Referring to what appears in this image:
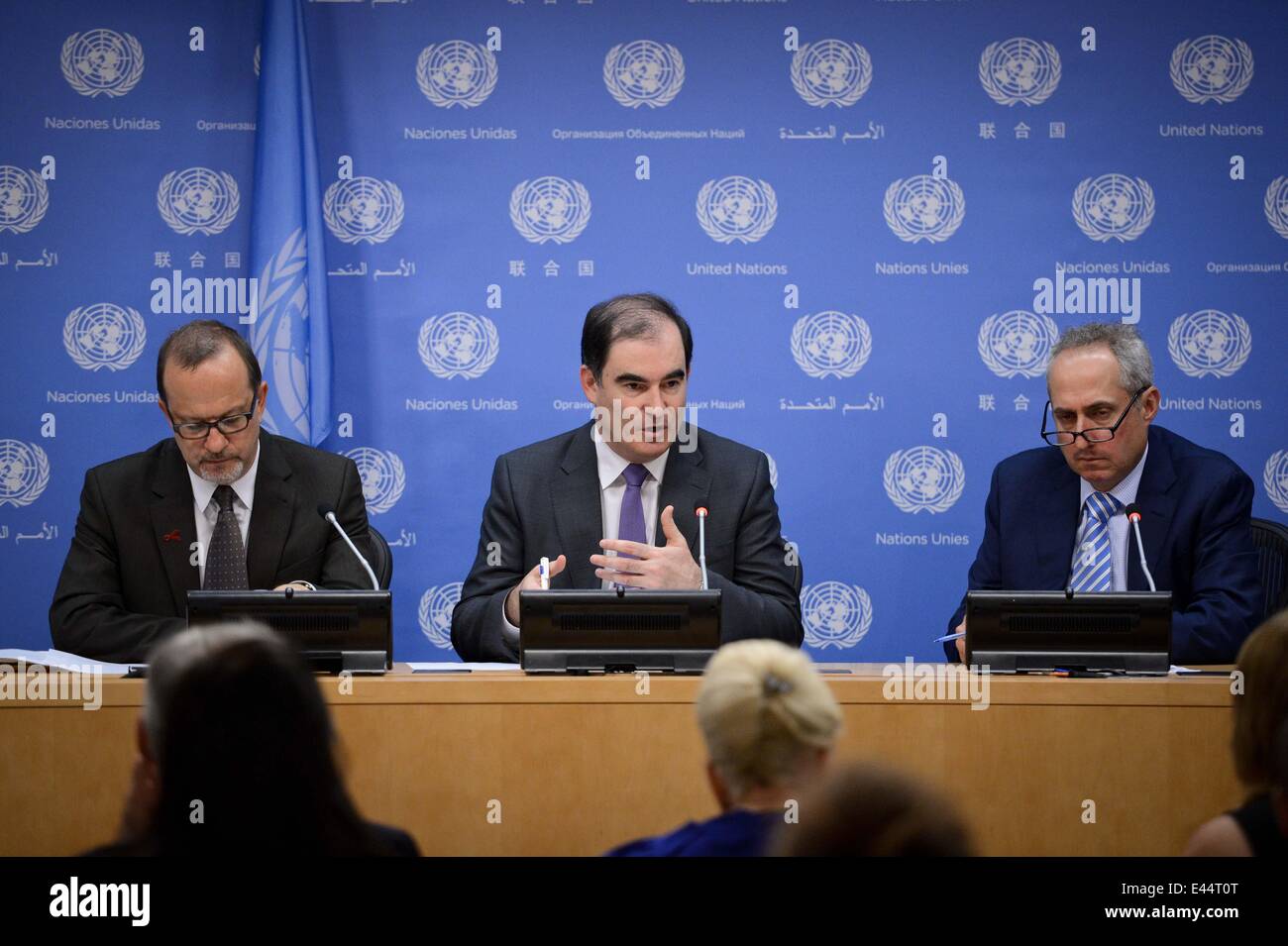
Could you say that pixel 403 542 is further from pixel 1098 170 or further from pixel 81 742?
pixel 1098 170

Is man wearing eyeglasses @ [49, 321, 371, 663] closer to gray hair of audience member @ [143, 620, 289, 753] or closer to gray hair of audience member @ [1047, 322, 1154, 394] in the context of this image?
gray hair of audience member @ [143, 620, 289, 753]

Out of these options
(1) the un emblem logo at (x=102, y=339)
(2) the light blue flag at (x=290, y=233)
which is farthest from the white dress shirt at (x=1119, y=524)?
(1) the un emblem logo at (x=102, y=339)

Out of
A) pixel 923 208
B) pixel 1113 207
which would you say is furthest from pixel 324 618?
pixel 1113 207

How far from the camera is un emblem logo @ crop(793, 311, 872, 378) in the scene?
4.85m

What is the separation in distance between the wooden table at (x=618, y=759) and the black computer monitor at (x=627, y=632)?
0.52 feet

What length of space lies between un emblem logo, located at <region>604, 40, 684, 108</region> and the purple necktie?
1855 millimetres

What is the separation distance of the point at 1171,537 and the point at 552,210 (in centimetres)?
253

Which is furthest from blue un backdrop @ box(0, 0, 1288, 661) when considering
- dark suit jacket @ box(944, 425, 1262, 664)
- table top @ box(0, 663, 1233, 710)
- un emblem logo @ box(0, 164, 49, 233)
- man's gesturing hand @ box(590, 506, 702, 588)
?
table top @ box(0, 663, 1233, 710)

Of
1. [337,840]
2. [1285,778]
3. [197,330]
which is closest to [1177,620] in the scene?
[1285,778]

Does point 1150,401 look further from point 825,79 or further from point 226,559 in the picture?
point 226,559

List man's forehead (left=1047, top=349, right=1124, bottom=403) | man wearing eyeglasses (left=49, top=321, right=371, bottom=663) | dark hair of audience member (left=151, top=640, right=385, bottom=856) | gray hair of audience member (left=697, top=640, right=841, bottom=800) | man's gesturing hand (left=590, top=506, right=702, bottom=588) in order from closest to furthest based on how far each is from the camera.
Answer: dark hair of audience member (left=151, top=640, right=385, bottom=856) → gray hair of audience member (left=697, top=640, right=841, bottom=800) → man's gesturing hand (left=590, top=506, right=702, bottom=588) → man wearing eyeglasses (left=49, top=321, right=371, bottom=663) → man's forehead (left=1047, top=349, right=1124, bottom=403)

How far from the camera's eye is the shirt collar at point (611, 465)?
3631mm

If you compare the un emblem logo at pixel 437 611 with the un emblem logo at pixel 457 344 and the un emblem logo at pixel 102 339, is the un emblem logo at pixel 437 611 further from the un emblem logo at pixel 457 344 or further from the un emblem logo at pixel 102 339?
the un emblem logo at pixel 102 339
